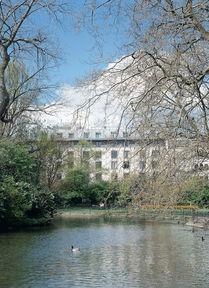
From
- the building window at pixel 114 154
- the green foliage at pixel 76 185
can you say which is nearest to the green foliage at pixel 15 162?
the green foliage at pixel 76 185

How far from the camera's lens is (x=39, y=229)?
3312cm

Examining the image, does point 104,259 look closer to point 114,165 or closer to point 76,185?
point 114,165

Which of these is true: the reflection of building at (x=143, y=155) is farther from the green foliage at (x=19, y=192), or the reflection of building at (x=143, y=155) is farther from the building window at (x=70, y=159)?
the building window at (x=70, y=159)

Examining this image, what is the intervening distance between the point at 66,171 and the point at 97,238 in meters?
31.2

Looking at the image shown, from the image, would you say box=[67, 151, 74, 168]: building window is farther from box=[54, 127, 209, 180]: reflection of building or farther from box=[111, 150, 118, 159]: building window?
box=[111, 150, 118, 159]: building window

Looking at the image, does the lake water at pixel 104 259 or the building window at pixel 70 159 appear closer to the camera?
the lake water at pixel 104 259

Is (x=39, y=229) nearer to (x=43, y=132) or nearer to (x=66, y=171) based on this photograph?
(x=43, y=132)

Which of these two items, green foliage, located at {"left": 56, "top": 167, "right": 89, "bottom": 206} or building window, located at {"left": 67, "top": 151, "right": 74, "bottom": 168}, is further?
green foliage, located at {"left": 56, "top": 167, "right": 89, "bottom": 206}

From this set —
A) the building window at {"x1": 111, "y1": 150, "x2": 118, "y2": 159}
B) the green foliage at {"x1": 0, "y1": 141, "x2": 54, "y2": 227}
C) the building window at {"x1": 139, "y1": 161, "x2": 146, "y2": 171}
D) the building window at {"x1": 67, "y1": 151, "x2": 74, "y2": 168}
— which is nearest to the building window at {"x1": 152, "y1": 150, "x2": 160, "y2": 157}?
the building window at {"x1": 139, "y1": 161, "x2": 146, "y2": 171}

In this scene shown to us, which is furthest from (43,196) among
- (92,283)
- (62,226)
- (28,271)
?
(92,283)

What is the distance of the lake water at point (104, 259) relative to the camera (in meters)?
15.9

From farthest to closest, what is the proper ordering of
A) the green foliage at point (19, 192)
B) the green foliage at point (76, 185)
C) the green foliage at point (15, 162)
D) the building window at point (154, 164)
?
the green foliage at point (76, 185), the green foliage at point (15, 162), the green foliage at point (19, 192), the building window at point (154, 164)

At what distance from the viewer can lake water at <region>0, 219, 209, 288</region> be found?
15.9m

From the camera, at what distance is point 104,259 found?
2055 centimetres
